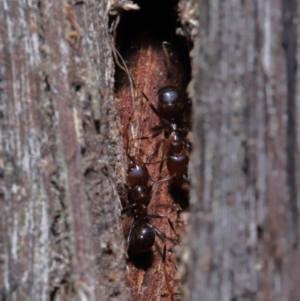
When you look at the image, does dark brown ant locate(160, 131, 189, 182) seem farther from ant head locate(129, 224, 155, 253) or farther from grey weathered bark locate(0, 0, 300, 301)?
grey weathered bark locate(0, 0, 300, 301)

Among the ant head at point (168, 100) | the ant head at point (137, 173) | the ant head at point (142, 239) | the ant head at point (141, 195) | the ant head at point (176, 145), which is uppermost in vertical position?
the ant head at point (168, 100)

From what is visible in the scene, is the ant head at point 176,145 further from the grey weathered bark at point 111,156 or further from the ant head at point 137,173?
the grey weathered bark at point 111,156

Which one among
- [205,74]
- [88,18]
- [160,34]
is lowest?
[205,74]

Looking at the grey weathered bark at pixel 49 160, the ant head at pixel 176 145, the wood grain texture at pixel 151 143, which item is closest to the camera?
the grey weathered bark at pixel 49 160

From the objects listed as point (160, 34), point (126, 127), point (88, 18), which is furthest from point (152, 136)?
point (88, 18)

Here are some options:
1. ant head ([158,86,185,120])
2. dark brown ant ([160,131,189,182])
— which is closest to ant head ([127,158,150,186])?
dark brown ant ([160,131,189,182])

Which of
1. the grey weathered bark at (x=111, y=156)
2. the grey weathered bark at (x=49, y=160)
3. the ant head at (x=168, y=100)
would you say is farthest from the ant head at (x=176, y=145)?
the grey weathered bark at (x=49, y=160)

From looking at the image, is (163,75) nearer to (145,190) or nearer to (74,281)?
(145,190)
